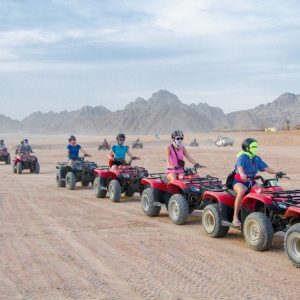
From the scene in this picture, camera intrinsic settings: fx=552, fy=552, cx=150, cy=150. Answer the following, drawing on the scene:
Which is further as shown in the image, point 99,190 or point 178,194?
point 99,190

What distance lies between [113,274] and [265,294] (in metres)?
1.91


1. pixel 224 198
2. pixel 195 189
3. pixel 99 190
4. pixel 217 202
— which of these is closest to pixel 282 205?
pixel 224 198

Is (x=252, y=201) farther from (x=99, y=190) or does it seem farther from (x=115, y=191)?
(x=99, y=190)

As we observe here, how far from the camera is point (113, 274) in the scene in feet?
22.7

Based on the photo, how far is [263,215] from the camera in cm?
801

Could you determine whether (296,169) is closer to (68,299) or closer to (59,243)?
(59,243)

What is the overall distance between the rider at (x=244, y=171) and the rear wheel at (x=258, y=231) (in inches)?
15.7

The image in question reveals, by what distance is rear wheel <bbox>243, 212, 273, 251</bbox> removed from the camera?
7.89 metres

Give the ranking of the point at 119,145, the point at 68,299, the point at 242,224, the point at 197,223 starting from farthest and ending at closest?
the point at 119,145, the point at 197,223, the point at 242,224, the point at 68,299

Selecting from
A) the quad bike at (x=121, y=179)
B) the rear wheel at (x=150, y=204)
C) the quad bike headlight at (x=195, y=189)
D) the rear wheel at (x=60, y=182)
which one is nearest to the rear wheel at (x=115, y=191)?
the quad bike at (x=121, y=179)

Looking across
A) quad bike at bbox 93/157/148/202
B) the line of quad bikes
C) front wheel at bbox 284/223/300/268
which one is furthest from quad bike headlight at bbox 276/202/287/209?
quad bike at bbox 93/157/148/202

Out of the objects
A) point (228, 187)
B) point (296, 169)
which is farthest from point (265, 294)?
point (296, 169)

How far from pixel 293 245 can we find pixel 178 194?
3.52m

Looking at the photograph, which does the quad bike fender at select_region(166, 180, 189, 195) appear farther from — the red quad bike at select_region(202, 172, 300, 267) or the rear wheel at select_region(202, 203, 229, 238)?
the red quad bike at select_region(202, 172, 300, 267)
